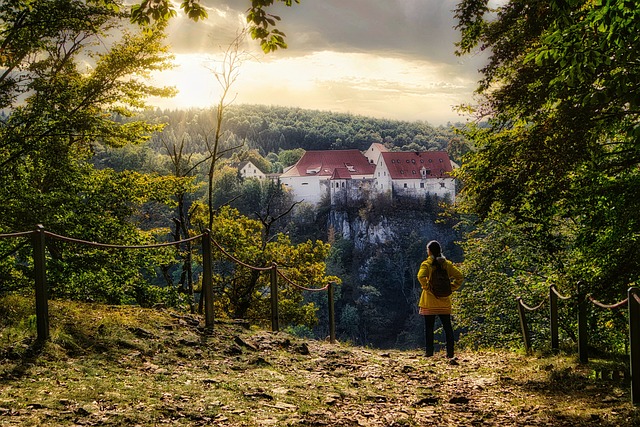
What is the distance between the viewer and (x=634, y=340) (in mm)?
4887

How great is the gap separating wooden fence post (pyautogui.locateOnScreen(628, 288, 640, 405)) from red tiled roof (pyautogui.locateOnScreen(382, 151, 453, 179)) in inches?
4133

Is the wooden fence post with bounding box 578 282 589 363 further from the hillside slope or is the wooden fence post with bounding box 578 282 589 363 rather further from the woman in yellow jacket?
the woman in yellow jacket

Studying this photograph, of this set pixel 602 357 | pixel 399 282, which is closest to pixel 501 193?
pixel 602 357

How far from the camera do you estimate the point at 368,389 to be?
6.08 m

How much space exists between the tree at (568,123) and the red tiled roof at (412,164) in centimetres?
9896

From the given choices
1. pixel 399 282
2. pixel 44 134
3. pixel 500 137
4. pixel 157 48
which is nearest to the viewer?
pixel 500 137

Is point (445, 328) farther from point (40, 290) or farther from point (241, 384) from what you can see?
point (40, 290)

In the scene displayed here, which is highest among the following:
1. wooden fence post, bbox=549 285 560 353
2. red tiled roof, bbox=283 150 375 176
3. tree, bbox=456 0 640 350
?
red tiled roof, bbox=283 150 375 176

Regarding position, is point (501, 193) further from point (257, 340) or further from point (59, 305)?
point (59, 305)

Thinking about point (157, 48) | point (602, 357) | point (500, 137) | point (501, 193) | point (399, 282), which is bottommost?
point (399, 282)

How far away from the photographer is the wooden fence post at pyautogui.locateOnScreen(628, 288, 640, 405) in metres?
4.85

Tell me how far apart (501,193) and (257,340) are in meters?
4.19

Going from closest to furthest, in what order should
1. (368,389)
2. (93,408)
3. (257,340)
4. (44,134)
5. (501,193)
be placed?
(93,408) → (368,389) → (257,340) → (501,193) → (44,134)

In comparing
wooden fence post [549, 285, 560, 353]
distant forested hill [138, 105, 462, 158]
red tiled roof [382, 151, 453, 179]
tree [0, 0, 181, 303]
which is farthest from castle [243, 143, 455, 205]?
wooden fence post [549, 285, 560, 353]
